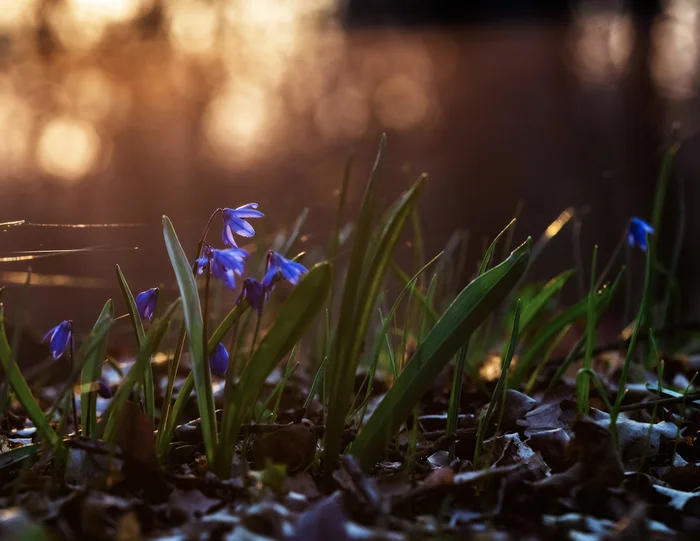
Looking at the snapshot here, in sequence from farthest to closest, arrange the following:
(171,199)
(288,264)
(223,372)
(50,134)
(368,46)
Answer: (368,46), (171,199), (50,134), (223,372), (288,264)

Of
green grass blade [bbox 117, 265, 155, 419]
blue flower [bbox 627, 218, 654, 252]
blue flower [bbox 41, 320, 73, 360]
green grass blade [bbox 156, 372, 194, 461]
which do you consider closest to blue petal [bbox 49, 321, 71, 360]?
blue flower [bbox 41, 320, 73, 360]

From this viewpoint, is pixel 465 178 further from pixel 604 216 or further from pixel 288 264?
pixel 288 264

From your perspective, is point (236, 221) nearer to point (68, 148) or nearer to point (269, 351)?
point (269, 351)

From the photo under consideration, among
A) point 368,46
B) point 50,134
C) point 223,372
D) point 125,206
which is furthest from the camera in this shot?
point 368,46

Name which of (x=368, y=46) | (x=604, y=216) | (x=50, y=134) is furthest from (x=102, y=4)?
(x=604, y=216)

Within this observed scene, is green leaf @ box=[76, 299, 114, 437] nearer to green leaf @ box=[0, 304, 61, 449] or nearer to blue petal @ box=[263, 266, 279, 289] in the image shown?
green leaf @ box=[0, 304, 61, 449]

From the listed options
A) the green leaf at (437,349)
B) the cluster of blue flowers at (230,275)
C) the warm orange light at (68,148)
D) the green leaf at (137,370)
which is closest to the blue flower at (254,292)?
the cluster of blue flowers at (230,275)
